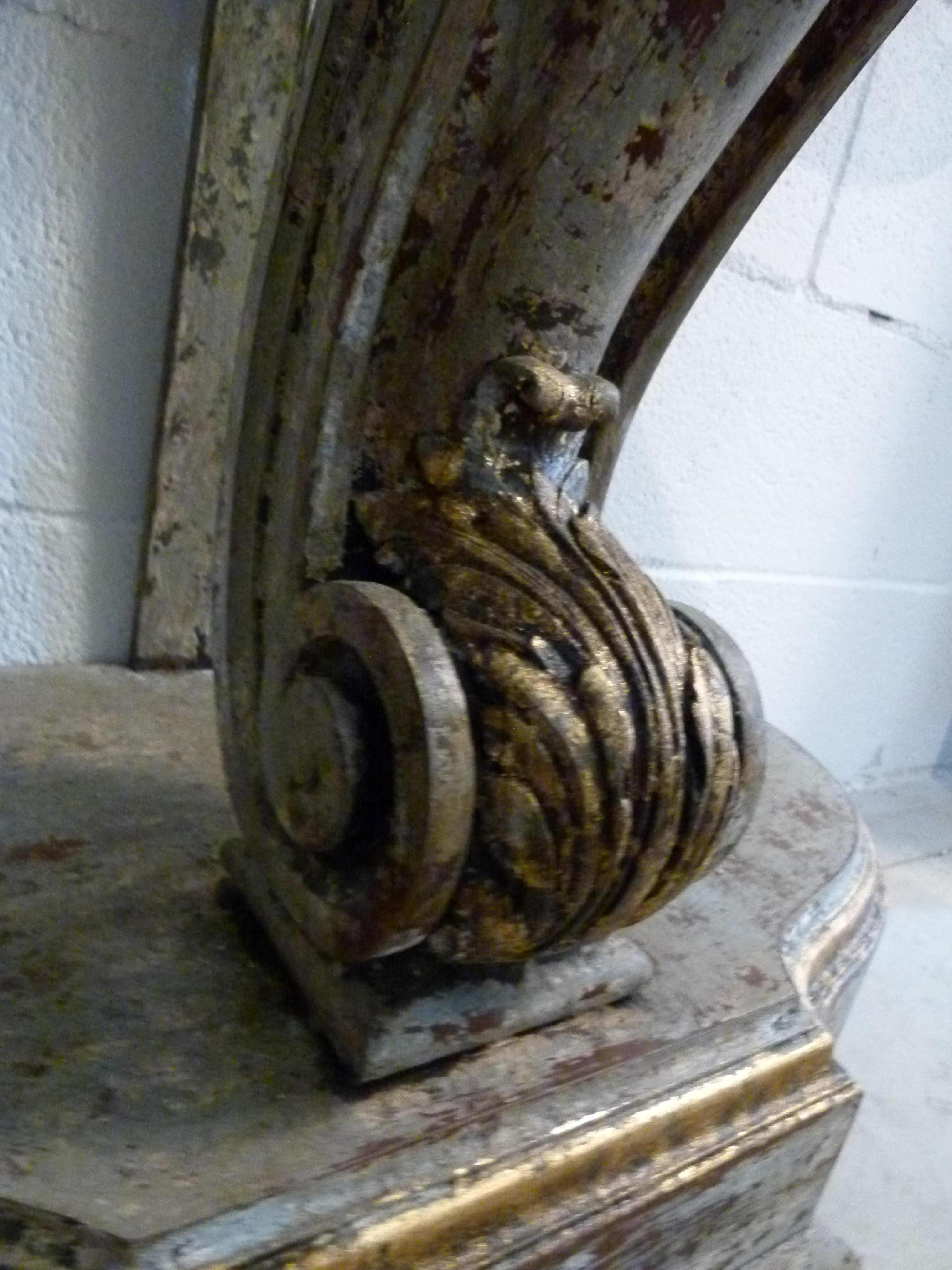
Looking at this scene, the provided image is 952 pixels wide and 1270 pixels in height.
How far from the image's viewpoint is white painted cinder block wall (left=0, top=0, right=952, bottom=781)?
1.89 ft

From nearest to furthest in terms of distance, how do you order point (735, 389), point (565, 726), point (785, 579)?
point (565, 726) < point (735, 389) < point (785, 579)

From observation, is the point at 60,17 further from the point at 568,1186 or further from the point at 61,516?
the point at 568,1186

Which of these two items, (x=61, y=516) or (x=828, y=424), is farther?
(x=828, y=424)

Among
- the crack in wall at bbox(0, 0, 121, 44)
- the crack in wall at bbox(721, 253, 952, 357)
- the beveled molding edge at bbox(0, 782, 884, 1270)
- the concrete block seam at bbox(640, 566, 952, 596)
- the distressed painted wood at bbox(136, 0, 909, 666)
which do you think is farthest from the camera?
the concrete block seam at bbox(640, 566, 952, 596)

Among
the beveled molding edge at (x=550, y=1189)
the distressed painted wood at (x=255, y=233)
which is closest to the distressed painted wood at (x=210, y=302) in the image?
the distressed painted wood at (x=255, y=233)

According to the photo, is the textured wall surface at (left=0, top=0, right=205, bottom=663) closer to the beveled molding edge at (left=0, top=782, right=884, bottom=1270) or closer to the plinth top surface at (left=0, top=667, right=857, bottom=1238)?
the plinth top surface at (left=0, top=667, right=857, bottom=1238)

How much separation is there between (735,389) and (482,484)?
2.08 ft

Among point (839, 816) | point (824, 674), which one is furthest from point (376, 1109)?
point (824, 674)

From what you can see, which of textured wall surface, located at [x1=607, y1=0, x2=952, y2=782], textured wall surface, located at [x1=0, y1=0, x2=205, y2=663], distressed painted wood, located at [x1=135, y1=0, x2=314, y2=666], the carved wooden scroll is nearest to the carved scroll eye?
the carved wooden scroll

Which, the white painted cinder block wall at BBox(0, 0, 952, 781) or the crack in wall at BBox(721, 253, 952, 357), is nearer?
the white painted cinder block wall at BBox(0, 0, 952, 781)

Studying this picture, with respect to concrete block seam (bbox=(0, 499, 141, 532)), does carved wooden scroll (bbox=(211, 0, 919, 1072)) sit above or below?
above

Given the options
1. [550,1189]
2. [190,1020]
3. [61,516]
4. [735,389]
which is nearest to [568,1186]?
[550,1189]

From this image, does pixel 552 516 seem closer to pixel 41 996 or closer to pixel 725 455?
pixel 41 996

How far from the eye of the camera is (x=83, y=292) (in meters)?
0.60
